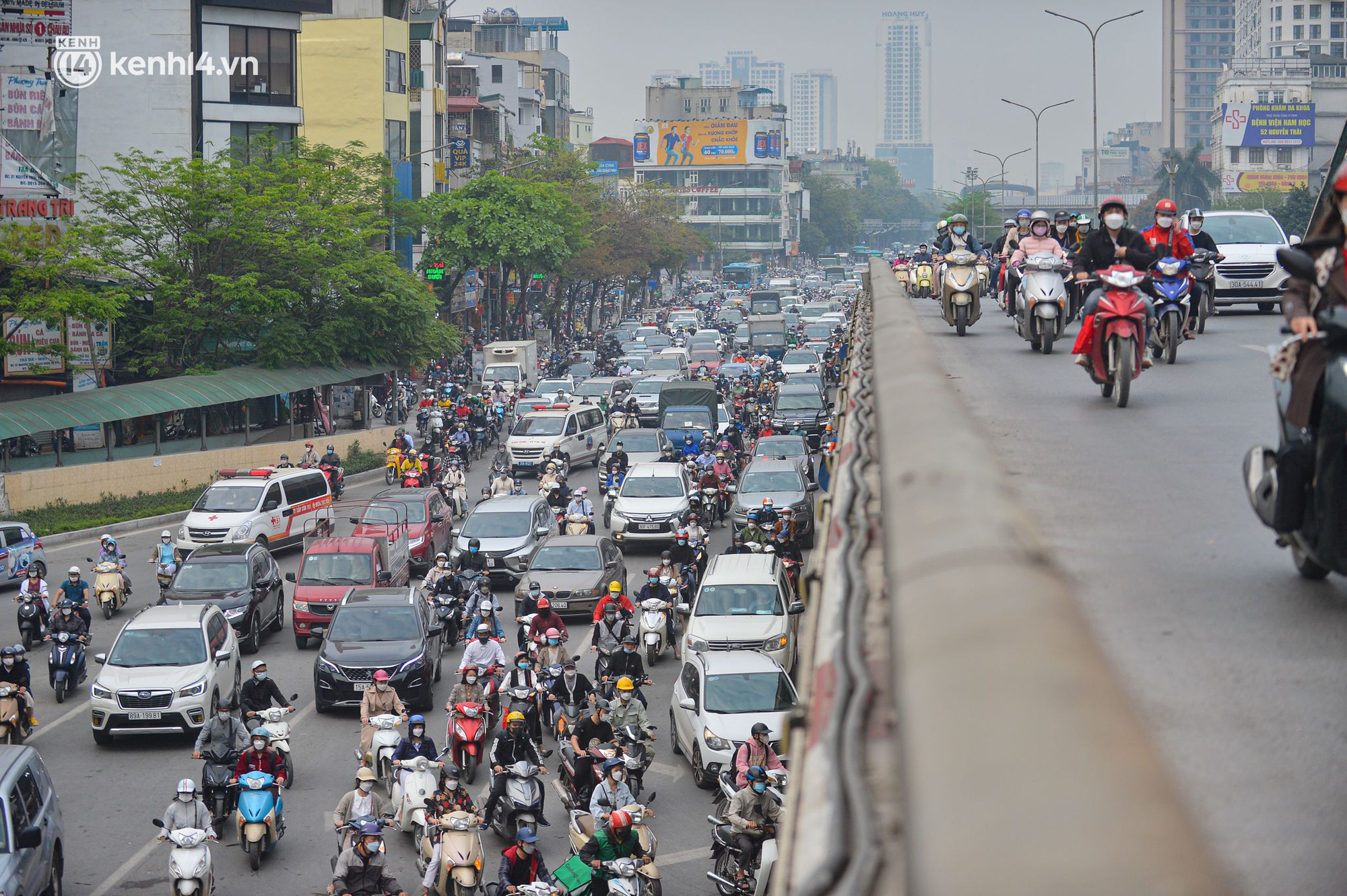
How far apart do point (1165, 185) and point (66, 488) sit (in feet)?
354

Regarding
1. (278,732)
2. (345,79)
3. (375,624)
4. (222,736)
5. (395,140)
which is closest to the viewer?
(222,736)

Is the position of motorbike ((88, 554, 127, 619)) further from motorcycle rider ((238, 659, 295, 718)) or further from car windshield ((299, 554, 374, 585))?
motorcycle rider ((238, 659, 295, 718))

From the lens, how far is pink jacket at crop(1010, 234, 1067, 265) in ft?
50.1

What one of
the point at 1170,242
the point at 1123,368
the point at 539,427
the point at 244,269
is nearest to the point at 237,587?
the point at 1170,242

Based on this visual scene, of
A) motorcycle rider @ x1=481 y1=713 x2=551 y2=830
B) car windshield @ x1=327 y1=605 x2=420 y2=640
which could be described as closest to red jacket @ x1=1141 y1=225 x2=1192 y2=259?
motorcycle rider @ x1=481 y1=713 x2=551 y2=830

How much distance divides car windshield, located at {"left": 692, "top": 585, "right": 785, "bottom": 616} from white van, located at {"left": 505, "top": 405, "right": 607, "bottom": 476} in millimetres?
17885

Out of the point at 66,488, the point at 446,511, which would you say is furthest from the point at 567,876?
the point at 66,488

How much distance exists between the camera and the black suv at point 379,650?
19422 mm

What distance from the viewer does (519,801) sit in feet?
46.3

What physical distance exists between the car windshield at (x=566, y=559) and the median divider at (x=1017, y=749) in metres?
23.0

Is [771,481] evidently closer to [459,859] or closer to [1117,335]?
[459,859]

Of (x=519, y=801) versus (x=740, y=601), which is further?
(x=740, y=601)

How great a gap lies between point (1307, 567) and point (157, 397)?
114ft

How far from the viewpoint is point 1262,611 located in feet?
18.4
